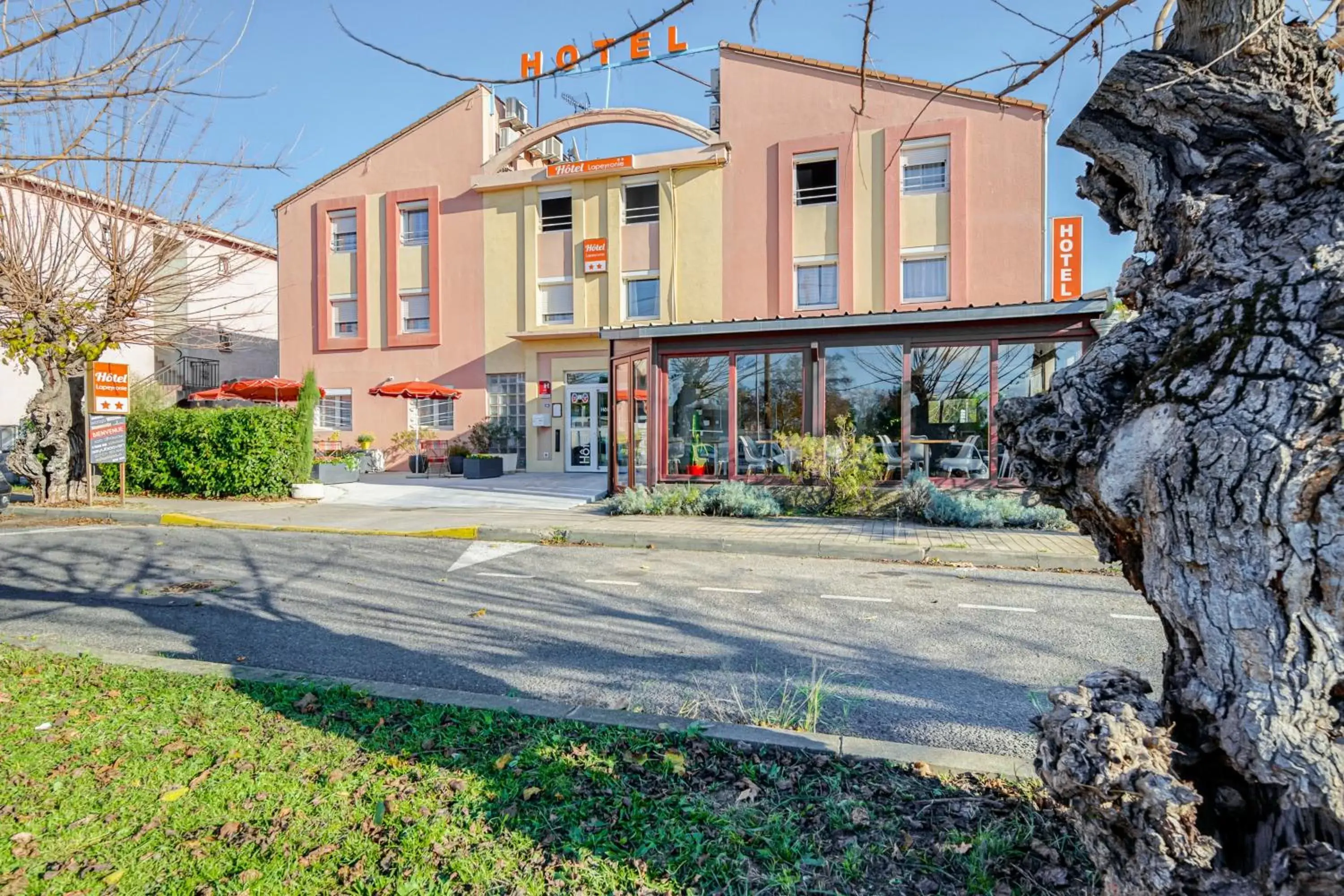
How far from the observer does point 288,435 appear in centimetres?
1419

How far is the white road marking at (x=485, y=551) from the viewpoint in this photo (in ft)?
26.9

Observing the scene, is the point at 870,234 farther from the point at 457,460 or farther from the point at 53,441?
the point at 53,441

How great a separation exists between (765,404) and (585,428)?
970 cm

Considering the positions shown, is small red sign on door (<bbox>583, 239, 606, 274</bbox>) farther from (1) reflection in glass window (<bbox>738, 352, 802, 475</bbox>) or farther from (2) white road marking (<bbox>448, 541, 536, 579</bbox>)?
(2) white road marking (<bbox>448, 541, 536, 579</bbox>)

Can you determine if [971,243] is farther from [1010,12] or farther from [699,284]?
[1010,12]

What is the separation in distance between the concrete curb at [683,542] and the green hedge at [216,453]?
7.33 ft

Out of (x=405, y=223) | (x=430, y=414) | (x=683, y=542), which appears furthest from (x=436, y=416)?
(x=683, y=542)

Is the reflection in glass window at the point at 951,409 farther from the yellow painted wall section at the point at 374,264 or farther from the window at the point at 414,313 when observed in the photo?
the yellow painted wall section at the point at 374,264

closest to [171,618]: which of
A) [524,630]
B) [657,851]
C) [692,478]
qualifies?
[524,630]

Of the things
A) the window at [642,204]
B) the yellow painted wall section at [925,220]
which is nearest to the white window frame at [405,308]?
the window at [642,204]

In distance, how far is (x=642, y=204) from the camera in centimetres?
2244

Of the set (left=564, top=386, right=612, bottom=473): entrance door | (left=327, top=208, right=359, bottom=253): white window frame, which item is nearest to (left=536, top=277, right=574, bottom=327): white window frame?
(left=564, top=386, right=612, bottom=473): entrance door

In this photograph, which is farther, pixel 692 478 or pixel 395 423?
pixel 395 423

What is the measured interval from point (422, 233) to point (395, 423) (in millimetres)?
6500
